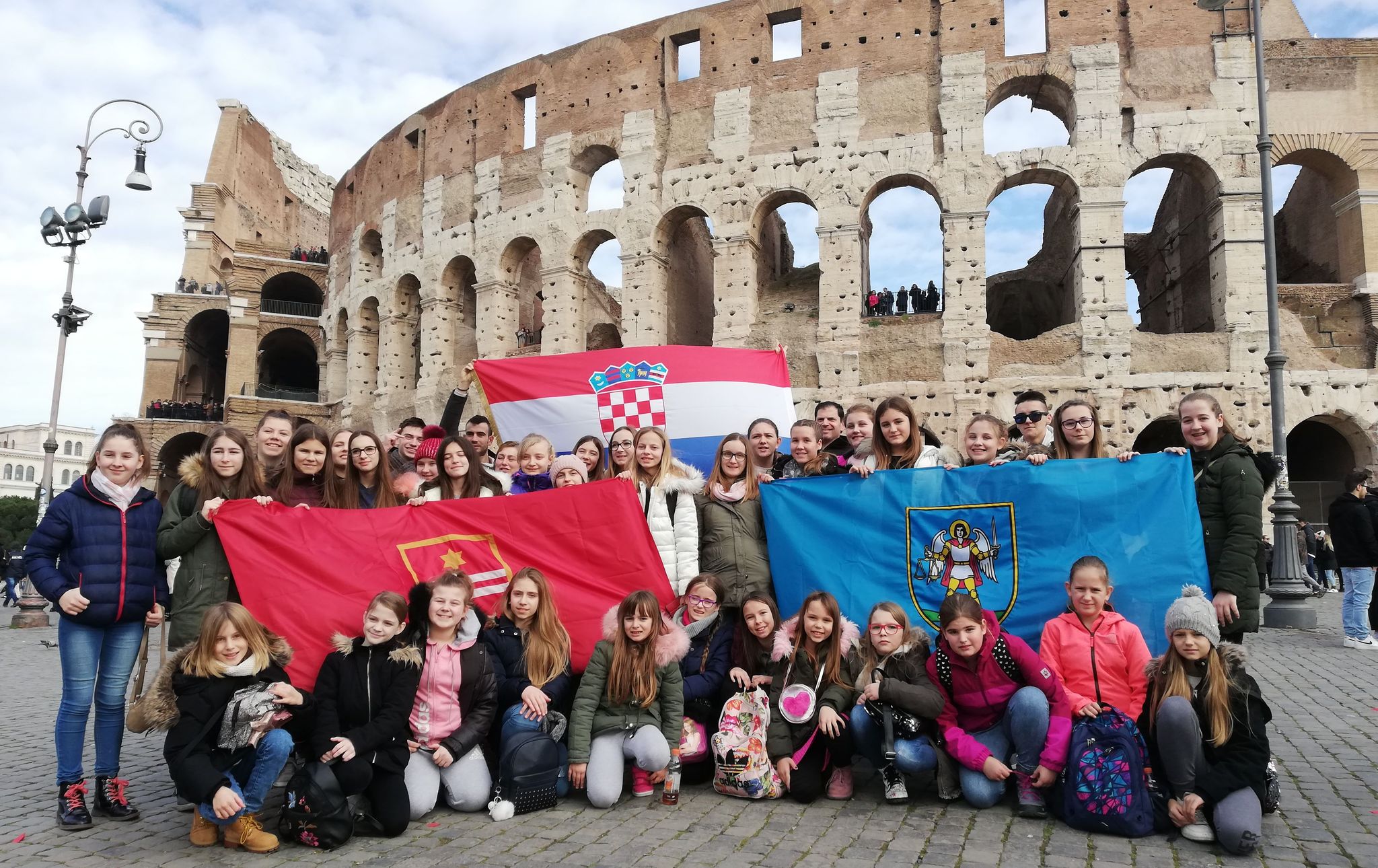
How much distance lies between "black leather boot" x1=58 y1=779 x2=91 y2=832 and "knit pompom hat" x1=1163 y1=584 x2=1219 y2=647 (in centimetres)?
585

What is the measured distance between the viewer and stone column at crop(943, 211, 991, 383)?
1744cm

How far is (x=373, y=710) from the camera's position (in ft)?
14.9

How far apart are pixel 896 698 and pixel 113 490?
4.52m

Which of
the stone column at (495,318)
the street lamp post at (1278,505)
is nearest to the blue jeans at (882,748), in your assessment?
the street lamp post at (1278,505)

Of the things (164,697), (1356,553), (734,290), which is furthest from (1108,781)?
(734,290)

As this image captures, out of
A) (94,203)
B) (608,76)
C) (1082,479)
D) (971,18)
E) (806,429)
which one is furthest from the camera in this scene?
(608,76)

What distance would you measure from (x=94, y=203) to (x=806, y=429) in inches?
663

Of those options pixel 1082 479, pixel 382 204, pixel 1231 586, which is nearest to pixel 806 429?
pixel 1082 479

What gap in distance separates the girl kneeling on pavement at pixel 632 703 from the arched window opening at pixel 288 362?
2906 cm

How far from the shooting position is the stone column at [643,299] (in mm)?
19781

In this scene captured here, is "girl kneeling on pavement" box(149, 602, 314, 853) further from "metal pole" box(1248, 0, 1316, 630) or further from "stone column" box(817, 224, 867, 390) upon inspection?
"stone column" box(817, 224, 867, 390)

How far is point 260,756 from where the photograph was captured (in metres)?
4.30

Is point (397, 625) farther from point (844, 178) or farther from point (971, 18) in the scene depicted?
point (971, 18)

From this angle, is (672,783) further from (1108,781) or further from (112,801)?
(112,801)
